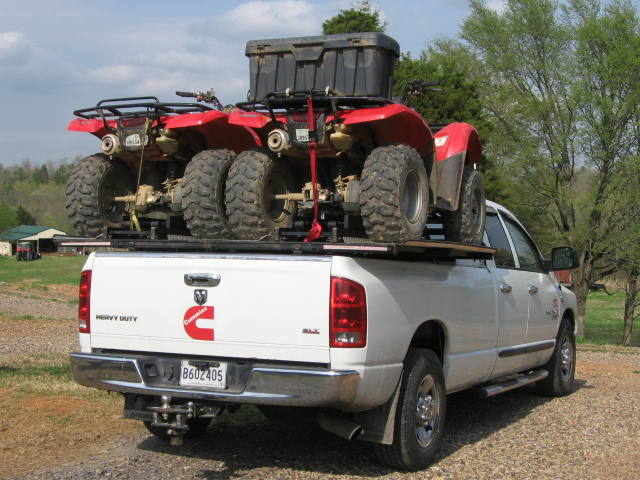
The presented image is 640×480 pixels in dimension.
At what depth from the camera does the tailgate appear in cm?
477

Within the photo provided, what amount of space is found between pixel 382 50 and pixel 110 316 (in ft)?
9.46

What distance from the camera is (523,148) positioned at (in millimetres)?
29125

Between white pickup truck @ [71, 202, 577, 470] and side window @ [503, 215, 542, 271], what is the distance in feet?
6.68

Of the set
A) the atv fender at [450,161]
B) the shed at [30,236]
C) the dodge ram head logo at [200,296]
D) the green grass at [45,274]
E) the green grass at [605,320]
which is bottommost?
the green grass at [605,320]

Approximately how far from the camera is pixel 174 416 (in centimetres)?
502

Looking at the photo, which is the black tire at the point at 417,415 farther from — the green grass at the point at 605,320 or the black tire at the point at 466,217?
the green grass at the point at 605,320

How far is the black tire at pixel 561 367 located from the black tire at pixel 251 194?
160 inches

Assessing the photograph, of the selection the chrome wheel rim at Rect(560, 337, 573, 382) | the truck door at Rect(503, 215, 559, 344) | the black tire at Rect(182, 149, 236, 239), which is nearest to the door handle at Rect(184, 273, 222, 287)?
the black tire at Rect(182, 149, 236, 239)

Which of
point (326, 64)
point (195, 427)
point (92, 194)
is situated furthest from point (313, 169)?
point (195, 427)

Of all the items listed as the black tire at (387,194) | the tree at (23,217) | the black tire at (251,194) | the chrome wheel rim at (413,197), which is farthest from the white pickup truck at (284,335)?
the tree at (23,217)

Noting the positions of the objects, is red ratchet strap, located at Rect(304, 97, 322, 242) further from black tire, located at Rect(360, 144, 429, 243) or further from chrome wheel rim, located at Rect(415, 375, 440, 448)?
chrome wheel rim, located at Rect(415, 375, 440, 448)

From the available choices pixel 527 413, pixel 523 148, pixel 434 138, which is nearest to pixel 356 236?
pixel 434 138

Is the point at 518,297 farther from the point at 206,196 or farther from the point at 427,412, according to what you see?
the point at 206,196

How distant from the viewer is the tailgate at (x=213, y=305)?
4.77m
